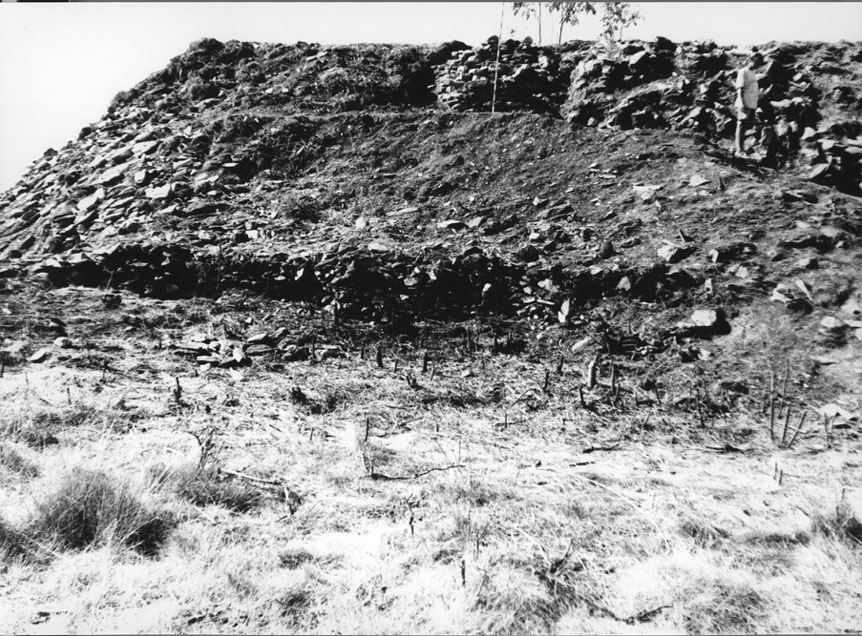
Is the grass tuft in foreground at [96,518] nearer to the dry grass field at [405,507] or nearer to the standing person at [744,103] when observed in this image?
the dry grass field at [405,507]

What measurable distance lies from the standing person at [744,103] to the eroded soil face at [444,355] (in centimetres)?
33

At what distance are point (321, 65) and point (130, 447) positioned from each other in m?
11.5

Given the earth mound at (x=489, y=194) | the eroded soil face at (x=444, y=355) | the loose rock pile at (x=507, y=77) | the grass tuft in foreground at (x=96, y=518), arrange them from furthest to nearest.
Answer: the loose rock pile at (x=507, y=77) < the earth mound at (x=489, y=194) < the grass tuft in foreground at (x=96, y=518) < the eroded soil face at (x=444, y=355)

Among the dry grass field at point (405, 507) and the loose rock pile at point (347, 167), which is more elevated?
the loose rock pile at point (347, 167)

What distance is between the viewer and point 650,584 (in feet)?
10.6

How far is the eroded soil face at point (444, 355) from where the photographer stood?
10.6 feet

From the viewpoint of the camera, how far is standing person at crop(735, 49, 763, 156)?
9062mm

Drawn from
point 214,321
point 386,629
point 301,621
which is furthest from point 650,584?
point 214,321

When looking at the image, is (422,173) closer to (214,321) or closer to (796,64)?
(214,321)

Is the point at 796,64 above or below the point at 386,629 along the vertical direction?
above

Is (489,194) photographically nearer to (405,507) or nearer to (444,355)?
(444,355)

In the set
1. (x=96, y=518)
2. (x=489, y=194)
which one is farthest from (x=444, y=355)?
(x=96, y=518)

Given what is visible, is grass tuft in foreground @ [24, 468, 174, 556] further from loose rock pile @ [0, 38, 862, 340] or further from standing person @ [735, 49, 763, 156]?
standing person @ [735, 49, 763, 156]

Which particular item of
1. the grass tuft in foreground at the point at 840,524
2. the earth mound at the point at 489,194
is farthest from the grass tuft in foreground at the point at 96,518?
the grass tuft in foreground at the point at 840,524
